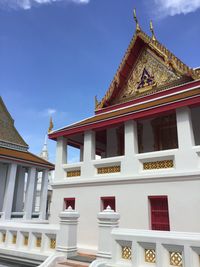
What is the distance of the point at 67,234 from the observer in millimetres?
5832

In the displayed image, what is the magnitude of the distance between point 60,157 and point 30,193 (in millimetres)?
7571

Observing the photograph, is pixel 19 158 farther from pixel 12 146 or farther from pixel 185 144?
pixel 185 144

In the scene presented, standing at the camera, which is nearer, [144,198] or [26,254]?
[26,254]

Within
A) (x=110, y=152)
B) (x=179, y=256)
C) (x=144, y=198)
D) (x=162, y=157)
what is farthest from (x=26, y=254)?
(x=110, y=152)

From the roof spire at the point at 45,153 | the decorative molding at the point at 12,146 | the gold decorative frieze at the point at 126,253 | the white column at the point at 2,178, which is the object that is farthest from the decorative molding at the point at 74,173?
the roof spire at the point at 45,153

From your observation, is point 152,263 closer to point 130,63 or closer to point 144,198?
point 144,198

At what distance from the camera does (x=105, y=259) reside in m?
5.11

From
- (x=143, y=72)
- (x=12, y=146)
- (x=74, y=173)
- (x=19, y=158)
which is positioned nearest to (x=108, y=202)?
(x=74, y=173)

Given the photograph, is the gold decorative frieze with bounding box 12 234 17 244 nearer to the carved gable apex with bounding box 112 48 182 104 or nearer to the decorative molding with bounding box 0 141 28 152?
the carved gable apex with bounding box 112 48 182 104

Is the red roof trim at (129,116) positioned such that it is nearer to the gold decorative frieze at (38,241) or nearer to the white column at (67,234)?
the white column at (67,234)

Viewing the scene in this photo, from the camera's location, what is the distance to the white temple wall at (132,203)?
6.45m

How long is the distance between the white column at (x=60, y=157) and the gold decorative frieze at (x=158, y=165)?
144 inches

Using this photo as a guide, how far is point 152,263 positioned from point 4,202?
39.5ft

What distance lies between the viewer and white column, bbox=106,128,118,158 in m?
10.6
